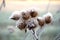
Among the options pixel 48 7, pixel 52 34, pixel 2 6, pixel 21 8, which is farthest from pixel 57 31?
pixel 2 6

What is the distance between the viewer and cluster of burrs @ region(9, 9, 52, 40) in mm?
741

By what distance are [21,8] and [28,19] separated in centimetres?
9

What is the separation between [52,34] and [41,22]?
12 centimetres

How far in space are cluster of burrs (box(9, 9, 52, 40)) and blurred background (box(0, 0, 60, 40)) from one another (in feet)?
0.15

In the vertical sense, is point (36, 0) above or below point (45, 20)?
above

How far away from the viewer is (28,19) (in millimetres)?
750

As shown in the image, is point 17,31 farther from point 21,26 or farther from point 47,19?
point 47,19

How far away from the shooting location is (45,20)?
771 millimetres

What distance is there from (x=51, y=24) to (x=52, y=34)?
2.5 inches

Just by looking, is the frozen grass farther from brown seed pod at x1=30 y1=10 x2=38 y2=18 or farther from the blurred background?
brown seed pod at x1=30 y1=10 x2=38 y2=18

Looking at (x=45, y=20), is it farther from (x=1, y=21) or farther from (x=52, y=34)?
(x=1, y=21)

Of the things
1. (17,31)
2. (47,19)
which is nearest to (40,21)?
(47,19)

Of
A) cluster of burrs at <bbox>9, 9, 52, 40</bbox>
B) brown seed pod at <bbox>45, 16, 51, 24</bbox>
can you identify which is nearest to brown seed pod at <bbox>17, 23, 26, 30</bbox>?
cluster of burrs at <bbox>9, 9, 52, 40</bbox>

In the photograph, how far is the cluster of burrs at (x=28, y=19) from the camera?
2.43 feet
